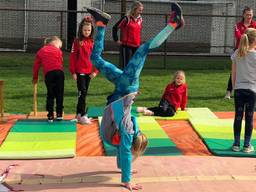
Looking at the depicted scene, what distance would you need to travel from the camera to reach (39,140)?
7469mm

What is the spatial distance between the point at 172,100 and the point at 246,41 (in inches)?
113

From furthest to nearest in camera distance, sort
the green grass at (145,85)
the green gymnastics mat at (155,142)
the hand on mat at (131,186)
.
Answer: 1. the green grass at (145,85)
2. the green gymnastics mat at (155,142)
3. the hand on mat at (131,186)

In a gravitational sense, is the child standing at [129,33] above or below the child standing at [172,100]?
above

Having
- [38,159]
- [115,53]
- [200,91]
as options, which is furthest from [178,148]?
[115,53]

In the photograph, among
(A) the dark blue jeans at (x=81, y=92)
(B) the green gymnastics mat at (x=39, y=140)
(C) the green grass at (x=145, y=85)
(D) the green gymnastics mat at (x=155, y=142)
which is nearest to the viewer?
(B) the green gymnastics mat at (x=39, y=140)

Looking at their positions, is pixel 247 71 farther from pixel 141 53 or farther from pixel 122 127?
pixel 122 127

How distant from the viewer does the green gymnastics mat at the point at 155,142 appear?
6.86 meters

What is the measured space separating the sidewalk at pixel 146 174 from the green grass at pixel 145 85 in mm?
3731

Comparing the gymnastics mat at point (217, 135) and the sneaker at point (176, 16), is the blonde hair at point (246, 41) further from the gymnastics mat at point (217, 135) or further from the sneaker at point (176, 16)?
the sneaker at point (176, 16)

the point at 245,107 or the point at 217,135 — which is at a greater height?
the point at 245,107

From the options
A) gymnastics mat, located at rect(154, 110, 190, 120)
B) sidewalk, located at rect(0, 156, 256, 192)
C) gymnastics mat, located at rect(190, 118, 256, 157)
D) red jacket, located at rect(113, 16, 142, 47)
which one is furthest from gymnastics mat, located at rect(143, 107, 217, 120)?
red jacket, located at rect(113, 16, 142, 47)

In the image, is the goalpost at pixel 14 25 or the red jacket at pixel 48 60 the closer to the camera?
the red jacket at pixel 48 60

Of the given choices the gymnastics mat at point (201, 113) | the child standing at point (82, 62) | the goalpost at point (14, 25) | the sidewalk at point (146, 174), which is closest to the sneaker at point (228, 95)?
the gymnastics mat at point (201, 113)

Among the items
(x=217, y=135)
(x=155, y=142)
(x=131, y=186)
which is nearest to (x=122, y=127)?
(x=131, y=186)
